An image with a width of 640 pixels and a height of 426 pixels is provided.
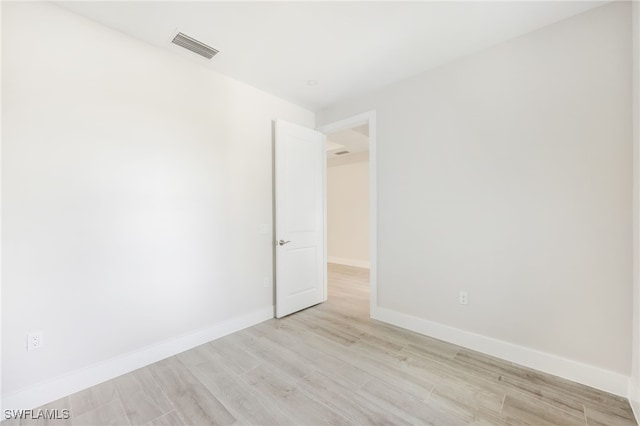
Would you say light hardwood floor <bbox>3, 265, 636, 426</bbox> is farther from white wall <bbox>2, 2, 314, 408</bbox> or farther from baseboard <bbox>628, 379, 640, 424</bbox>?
white wall <bbox>2, 2, 314, 408</bbox>

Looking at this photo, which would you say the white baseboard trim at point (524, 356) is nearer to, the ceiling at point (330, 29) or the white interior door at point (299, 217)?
the white interior door at point (299, 217)

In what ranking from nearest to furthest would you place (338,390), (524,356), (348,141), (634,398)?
(634,398)
(338,390)
(524,356)
(348,141)

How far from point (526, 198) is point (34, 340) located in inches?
145

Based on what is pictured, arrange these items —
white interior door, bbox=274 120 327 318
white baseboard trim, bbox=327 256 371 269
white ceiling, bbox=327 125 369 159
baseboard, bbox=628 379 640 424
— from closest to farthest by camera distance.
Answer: baseboard, bbox=628 379 640 424
white interior door, bbox=274 120 327 318
white ceiling, bbox=327 125 369 159
white baseboard trim, bbox=327 256 371 269

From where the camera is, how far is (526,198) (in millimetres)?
2178

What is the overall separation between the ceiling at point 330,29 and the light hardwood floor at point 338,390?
2.69 m

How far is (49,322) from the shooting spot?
1.81m

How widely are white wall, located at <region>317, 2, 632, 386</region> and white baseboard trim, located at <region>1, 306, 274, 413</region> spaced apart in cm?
191

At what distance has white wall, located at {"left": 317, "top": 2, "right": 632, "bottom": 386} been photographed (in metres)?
1.86

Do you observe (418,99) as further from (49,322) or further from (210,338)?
(49,322)

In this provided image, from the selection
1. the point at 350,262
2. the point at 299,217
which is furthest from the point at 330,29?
the point at 350,262

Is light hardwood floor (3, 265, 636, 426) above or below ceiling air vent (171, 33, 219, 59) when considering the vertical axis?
below

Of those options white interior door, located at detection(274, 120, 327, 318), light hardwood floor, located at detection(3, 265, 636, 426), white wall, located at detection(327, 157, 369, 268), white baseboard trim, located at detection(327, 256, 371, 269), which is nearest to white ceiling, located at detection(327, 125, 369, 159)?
white wall, located at detection(327, 157, 369, 268)

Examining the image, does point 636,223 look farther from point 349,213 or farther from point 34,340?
point 349,213
